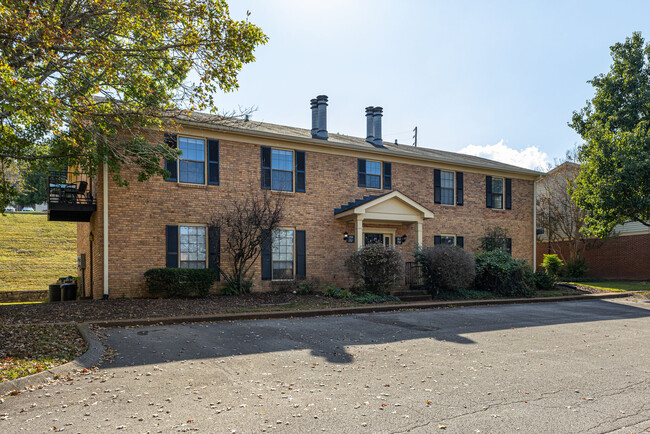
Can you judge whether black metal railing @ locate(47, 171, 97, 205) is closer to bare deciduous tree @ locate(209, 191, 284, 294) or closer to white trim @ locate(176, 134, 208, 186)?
white trim @ locate(176, 134, 208, 186)

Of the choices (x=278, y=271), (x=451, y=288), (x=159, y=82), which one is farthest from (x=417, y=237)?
(x=159, y=82)

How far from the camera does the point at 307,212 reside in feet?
55.5

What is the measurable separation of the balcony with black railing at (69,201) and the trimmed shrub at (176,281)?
2759 mm

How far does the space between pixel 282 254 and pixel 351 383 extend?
10.6m

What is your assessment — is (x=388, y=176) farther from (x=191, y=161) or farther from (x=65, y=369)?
(x=65, y=369)

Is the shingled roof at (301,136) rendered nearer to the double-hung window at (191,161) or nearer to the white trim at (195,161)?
the white trim at (195,161)

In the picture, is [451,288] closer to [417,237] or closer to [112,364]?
[417,237]

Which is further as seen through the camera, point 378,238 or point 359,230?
point 378,238

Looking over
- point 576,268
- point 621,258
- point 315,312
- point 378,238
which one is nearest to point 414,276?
point 378,238

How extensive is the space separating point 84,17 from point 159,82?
275 centimetres

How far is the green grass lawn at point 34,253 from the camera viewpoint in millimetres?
23344

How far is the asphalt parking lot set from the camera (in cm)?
459

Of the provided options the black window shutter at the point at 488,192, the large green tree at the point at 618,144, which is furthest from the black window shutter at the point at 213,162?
the large green tree at the point at 618,144

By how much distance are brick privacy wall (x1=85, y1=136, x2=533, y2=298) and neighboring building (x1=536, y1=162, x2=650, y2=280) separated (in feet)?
21.6
